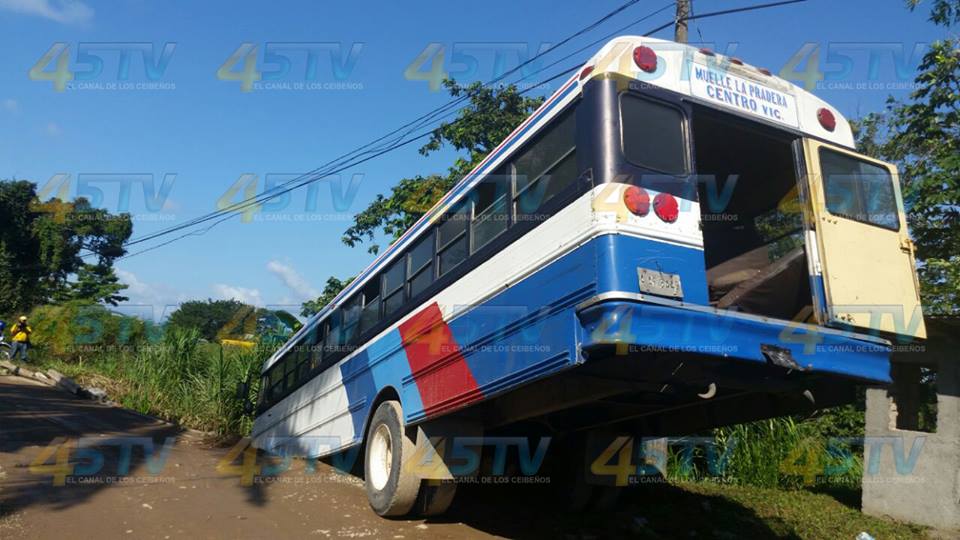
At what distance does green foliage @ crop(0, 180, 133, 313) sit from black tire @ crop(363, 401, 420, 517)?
2681 cm

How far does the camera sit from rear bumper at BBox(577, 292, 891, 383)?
13.5 feet

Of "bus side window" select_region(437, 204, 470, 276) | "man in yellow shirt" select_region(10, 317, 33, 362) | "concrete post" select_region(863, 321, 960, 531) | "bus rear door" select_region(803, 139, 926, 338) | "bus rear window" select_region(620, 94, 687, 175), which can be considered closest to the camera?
"bus rear window" select_region(620, 94, 687, 175)

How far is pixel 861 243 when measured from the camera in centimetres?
525

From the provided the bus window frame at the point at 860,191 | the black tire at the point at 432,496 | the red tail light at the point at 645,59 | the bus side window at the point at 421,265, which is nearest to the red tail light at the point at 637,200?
the red tail light at the point at 645,59

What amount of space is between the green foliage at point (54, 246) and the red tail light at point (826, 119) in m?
30.5

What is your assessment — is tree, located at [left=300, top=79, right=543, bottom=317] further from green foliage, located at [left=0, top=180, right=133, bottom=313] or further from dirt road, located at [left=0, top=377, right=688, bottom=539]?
green foliage, located at [left=0, top=180, right=133, bottom=313]

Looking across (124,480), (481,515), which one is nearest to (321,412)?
(124,480)

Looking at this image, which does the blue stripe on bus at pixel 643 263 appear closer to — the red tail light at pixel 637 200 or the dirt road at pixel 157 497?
the red tail light at pixel 637 200

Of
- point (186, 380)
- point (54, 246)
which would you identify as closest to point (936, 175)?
point (186, 380)

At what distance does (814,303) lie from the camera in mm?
4969

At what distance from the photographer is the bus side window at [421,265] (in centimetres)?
684

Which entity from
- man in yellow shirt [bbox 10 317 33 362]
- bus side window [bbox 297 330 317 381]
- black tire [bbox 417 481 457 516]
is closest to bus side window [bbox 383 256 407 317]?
black tire [bbox 417 481 457 516]

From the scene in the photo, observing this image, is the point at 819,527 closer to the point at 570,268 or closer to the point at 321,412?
the point at 570,268

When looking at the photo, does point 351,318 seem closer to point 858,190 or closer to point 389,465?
point 389,465
